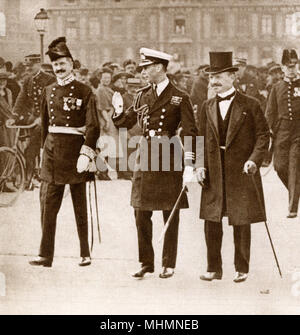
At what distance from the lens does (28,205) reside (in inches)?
334

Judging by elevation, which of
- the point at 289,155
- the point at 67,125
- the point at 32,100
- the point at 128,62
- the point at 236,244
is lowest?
the point at 236,244

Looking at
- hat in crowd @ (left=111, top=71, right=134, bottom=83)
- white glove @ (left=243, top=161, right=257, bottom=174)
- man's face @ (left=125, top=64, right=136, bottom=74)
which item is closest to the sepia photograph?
white glove @ (left=243, top=161, right=257, bottom=174)

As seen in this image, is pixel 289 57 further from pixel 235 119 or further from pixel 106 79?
pixel 106 79

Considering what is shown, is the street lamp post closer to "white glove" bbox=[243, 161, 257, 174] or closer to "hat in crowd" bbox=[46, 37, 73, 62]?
"hat in crowd" bbox=[46, 37, 73, 62]

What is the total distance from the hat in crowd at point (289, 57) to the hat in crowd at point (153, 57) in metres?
1.80

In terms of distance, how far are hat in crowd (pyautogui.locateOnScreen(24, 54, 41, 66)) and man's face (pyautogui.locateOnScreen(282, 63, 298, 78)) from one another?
2300mm

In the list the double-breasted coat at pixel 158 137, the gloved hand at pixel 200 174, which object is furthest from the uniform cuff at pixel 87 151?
the gloved hand at pixel 200 174

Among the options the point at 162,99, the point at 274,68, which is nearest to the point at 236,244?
the point at 162,99

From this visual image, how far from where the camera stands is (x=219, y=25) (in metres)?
8.10

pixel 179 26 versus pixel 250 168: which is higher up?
pixel 179 26

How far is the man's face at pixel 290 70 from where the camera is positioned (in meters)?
8.66

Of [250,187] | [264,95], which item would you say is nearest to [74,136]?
[250,187]

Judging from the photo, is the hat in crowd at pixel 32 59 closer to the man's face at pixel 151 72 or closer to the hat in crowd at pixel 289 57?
the man's face at pixel 151 72

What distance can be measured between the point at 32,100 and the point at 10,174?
1.01 metres
